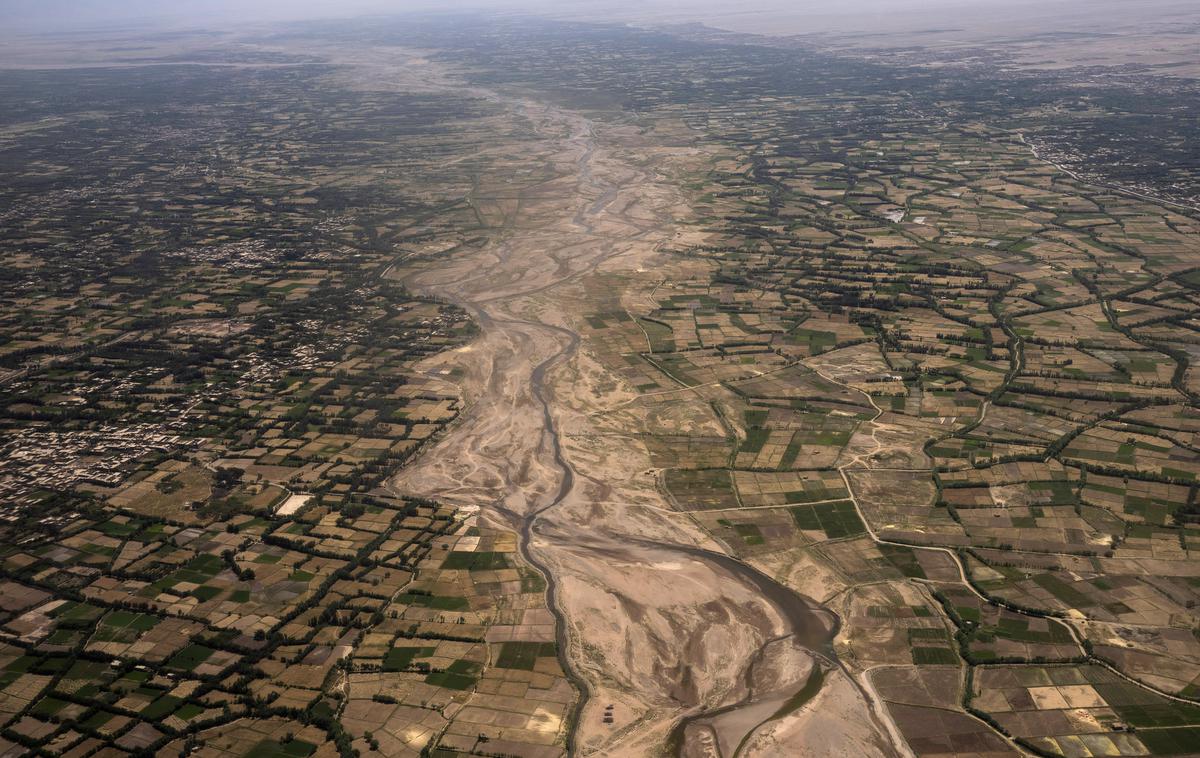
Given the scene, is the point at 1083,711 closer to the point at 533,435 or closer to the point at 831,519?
the point at 831,519

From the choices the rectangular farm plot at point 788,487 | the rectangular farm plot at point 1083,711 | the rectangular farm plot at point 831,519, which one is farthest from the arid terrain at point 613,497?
the rectangular farm plot at point 831,519

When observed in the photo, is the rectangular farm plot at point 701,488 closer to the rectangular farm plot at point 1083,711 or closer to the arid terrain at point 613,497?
the arid terrain at point 613,497

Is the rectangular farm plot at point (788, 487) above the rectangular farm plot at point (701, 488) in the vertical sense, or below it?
above

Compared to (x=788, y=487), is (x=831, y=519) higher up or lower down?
lower down

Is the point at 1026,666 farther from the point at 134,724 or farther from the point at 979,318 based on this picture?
the point at 979,318

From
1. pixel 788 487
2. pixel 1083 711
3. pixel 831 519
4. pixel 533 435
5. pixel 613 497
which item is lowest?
pixel 613 497

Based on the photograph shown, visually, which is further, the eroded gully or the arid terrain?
the eroded gully

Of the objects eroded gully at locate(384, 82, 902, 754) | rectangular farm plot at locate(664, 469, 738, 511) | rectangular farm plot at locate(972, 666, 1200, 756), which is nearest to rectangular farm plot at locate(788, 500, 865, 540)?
rectangular farm plot at locate(664, 469, 738, 511)

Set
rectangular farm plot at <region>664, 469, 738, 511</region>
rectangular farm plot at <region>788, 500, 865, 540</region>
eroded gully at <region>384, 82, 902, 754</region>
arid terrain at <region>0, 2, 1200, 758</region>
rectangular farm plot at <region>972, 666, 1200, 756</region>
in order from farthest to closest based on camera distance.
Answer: rectangular farm plot at <region>664, 469, 738, 511</region>
rectangular farm plot at <region>788, 500, 865, 540</region>
eroded gully at <region>384, 82, 902, 754</region>
arid terrain at <region>0, 2, 1200, 758</region>
rectangular farm plot at <region>972, 666, 1200, 756</region>

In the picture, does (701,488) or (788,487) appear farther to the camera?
(701,488)

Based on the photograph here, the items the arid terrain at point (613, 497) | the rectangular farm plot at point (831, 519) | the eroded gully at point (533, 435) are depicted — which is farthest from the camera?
the rectangular farm plot at point (831, 519)

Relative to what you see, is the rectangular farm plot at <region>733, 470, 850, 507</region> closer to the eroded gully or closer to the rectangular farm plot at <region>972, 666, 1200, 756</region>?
the eroded gully

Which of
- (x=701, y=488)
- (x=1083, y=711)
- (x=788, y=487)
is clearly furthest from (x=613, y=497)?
(x=1083, y=711)
